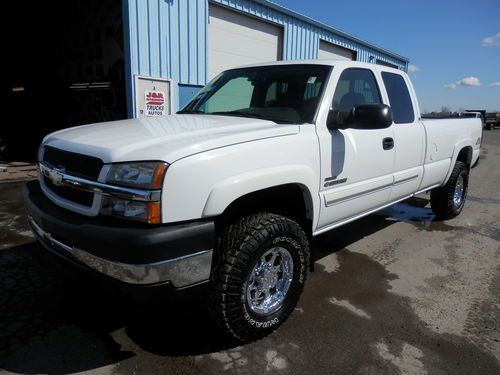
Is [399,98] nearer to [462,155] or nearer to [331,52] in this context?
[462,155]

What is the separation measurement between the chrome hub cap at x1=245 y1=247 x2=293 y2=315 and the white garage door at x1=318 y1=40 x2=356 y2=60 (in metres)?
11.5

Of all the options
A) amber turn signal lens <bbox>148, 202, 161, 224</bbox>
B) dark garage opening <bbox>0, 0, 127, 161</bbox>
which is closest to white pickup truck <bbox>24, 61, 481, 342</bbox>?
amber turn signal lens <bbox>148, 202, 161, 224</bbox>

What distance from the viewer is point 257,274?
8.20ft

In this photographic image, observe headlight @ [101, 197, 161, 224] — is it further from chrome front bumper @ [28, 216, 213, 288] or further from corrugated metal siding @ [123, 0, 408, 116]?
corrugated metal siding @ [123, 0, 408, 116]

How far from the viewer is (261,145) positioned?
2396 mm

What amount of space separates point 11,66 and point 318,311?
43.4ft

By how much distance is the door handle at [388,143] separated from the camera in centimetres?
350

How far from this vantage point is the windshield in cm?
304

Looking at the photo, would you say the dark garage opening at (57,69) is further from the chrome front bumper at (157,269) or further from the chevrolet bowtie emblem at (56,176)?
the chrome front bumper at (157,269)

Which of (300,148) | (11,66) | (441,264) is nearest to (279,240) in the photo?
(300,148)

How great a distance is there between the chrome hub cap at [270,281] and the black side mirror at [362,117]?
3.47 feet

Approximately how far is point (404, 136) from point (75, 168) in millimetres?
2978

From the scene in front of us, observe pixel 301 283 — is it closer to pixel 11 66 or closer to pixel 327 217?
pixel 327 217

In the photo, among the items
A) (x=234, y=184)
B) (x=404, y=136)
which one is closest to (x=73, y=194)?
(x=234, y=184)
